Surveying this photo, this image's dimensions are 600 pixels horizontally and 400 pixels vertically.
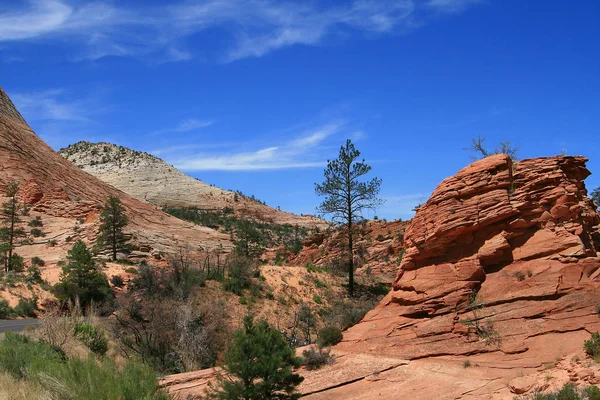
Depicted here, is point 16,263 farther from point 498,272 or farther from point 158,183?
point 158,183

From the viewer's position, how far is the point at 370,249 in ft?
123

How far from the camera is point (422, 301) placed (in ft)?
47.4

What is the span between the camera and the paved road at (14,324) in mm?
17148

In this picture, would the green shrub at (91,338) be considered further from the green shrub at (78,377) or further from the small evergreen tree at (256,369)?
the small evergreen tree at (256,369)

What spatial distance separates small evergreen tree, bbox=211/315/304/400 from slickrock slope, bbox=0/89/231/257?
976 inches

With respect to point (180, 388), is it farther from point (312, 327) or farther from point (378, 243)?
point (378, 243)

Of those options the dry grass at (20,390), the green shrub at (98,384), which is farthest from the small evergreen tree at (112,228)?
the green shrub at (98,384)

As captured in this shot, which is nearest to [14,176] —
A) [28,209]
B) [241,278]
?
[28,209]

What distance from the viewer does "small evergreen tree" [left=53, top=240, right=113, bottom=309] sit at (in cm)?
2277

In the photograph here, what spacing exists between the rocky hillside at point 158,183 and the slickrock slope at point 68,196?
25.5 metres

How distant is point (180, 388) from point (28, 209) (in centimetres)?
3066

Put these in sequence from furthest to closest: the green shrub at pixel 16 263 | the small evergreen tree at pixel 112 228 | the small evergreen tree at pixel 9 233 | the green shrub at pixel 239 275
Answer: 1. the small evergreen tree at pixel 112 228
2. the small evergreen tree at pixel 9 233
3. the green shrub at pixel 16 263
4. the green shrub at pixel 239 275

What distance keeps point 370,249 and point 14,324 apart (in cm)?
2458

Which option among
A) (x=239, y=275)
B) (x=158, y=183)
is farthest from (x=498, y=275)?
(x=158, y=183)
